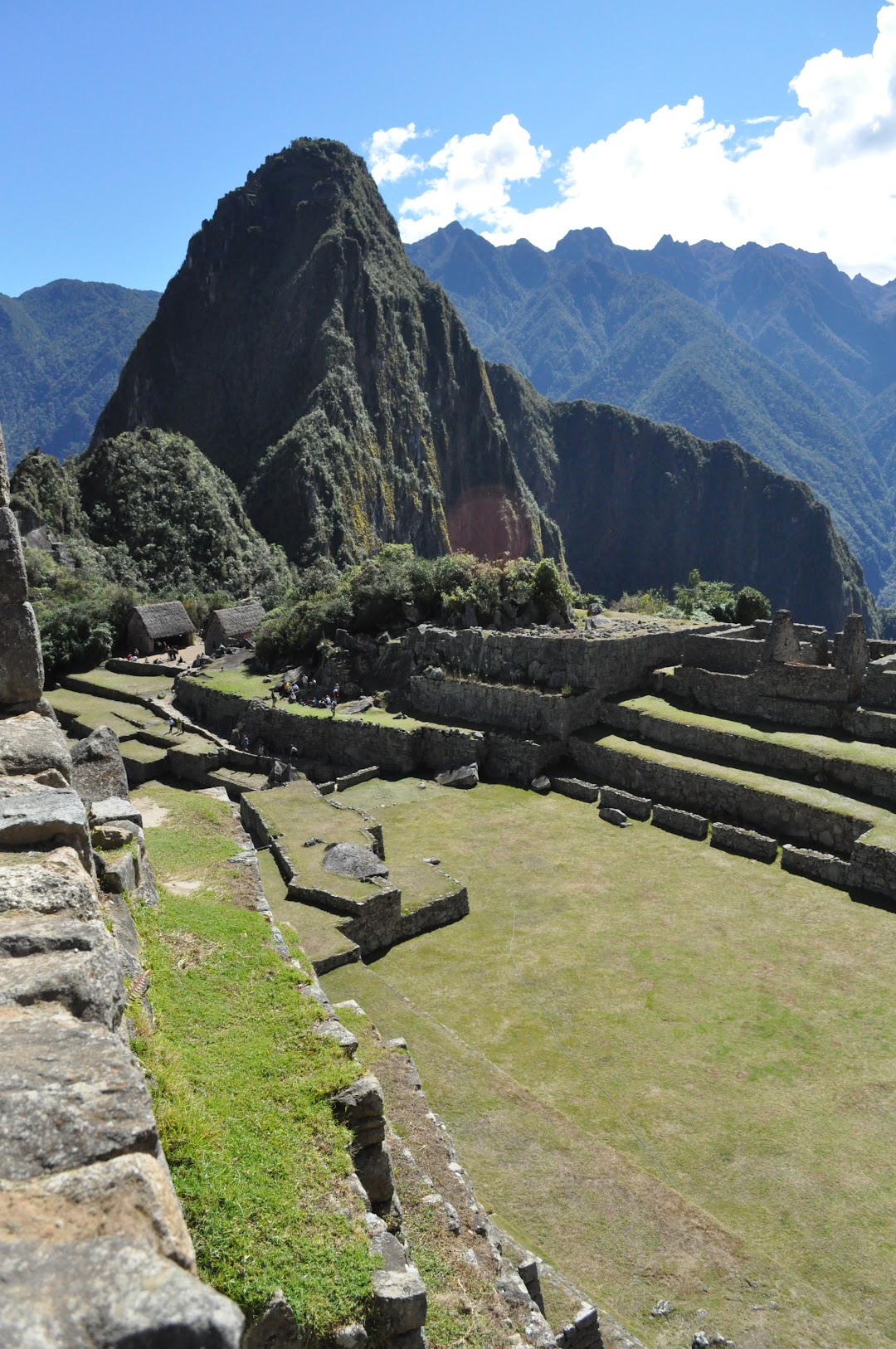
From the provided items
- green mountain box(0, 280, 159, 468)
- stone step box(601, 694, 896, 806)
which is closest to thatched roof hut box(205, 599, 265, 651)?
stone step box(601, 694, 896, 806)

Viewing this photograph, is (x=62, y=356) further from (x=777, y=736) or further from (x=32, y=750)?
(x=32, y=750)

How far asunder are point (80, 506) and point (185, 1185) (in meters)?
63.6

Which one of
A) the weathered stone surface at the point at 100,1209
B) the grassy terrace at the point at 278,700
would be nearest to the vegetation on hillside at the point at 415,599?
the grassy terrace at the point at 278,700

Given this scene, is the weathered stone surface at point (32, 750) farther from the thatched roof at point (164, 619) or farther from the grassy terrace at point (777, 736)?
the thatched roof at point (164, 619)

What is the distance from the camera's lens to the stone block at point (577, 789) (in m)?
18.5

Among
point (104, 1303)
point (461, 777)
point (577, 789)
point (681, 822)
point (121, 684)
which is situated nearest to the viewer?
point (104, 1303)

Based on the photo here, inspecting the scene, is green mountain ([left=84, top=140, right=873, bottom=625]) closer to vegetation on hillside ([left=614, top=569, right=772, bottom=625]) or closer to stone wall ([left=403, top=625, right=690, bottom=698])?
vegetation on hillside ([left=614, top=569, right=772, bottom=625])

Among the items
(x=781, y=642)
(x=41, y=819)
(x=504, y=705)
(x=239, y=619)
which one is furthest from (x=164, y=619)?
(x=41, y=819)

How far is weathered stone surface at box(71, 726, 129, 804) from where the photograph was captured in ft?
31.7

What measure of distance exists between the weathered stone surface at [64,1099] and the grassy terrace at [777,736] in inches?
637

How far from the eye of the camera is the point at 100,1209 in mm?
2082

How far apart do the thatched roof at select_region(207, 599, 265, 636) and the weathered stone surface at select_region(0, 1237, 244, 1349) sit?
34.4 m

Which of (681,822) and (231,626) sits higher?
(231,626)

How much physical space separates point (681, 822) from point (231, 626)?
24.1 metres
